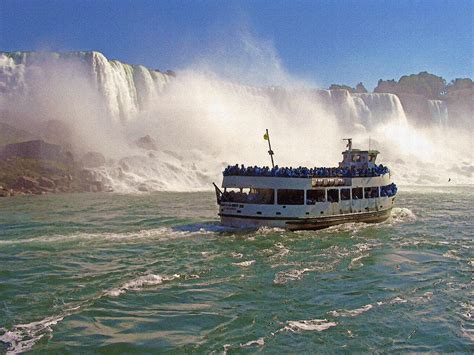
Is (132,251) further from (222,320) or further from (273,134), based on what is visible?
(273,134)

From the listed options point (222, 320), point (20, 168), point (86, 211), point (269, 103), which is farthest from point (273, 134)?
point (222, 320)

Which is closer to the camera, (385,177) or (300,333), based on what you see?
(300,333)

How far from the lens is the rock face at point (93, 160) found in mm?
49903

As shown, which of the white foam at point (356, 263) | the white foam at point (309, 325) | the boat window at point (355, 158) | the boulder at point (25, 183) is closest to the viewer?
the white foam at point (309, 325)

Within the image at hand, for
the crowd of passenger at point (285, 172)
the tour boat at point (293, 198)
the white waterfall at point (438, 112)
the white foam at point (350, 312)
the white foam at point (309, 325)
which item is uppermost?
the white waterfall at point (438, 112)

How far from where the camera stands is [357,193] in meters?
24.7

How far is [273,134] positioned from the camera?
233ft

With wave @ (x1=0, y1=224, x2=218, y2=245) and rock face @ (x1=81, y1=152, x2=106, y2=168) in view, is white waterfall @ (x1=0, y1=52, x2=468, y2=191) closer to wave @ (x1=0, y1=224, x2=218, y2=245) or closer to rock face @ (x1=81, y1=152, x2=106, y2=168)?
rock face @ (x1=81, y1=152, x2=106, y2=168)

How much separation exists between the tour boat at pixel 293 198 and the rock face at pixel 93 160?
3044 centimetres

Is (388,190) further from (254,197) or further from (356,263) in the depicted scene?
(356,263)

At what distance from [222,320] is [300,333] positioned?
191cm

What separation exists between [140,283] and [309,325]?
213 inches

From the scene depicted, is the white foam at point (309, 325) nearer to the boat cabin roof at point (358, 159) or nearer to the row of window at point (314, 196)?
the row of window at point (314, 196)

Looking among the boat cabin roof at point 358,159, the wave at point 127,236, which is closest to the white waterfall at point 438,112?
the boat cabin roof at point 358,159
